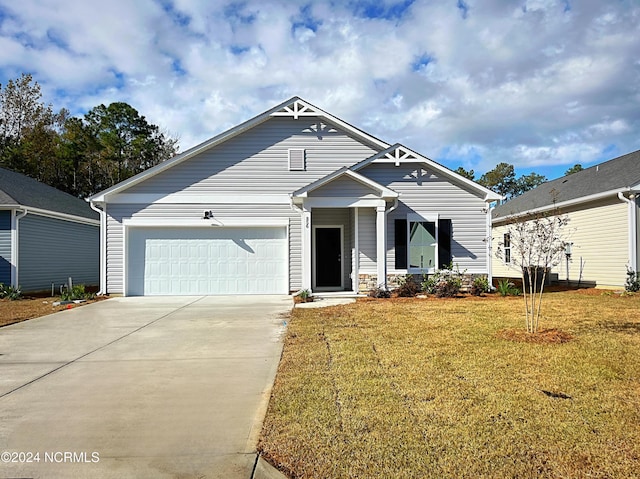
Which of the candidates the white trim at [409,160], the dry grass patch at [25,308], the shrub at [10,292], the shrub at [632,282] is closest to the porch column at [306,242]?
the white trim at [409,160]

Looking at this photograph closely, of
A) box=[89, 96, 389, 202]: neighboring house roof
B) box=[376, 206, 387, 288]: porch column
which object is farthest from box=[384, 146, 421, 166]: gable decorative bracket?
box=[376, 206, 387, 288]: porch column

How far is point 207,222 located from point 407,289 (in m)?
6.63

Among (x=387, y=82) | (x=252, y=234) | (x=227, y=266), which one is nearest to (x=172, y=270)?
(x=227, y=266)

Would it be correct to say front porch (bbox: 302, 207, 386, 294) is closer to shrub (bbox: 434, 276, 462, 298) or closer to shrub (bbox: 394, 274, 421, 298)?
shrub (bbox: 394, 274, 421, 298)

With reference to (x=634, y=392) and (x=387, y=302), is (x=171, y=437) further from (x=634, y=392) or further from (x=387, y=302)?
(x=387, y=302)

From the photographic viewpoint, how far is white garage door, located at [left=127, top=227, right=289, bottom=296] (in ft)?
49.1

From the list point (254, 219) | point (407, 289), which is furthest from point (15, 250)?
point (407, 289)

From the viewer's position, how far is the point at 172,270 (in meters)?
15.0

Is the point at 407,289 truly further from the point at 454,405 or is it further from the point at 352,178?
the point at 454,405

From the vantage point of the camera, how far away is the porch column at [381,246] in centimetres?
1386

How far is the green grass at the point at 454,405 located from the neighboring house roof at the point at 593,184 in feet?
25.5

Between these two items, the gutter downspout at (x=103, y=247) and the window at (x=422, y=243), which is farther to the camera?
the gutter downspout at (x=103, y=247)

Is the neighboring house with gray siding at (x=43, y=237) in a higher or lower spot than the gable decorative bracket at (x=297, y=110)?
lower

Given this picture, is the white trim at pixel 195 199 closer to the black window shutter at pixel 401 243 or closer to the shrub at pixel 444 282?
the black window shutter at pixel 401 243
